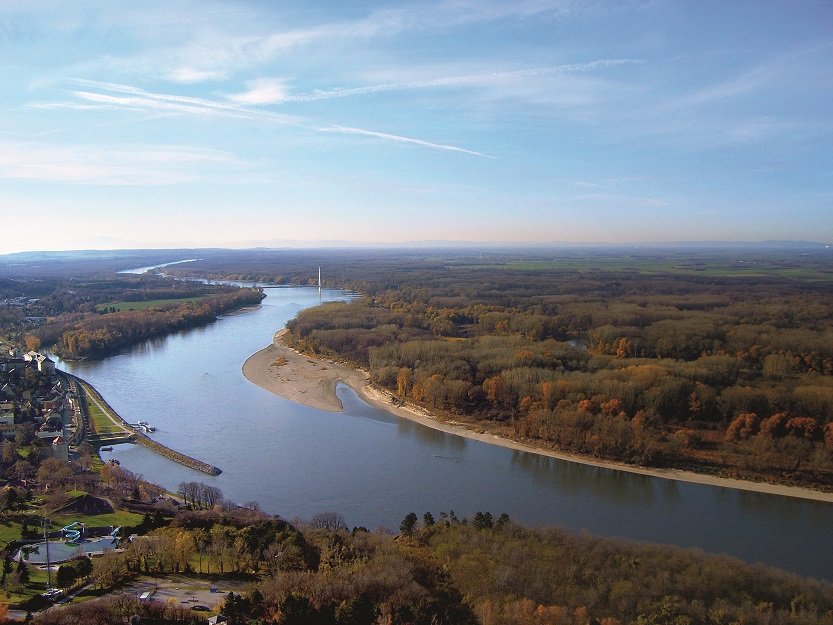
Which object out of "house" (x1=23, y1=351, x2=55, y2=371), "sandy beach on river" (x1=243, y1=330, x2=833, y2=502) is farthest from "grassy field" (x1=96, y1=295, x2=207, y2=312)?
"sandy beach on river" (x1=243, y1=330, x2=833, y2=502)

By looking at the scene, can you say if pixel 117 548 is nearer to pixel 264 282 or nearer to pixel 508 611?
pixel 508 611

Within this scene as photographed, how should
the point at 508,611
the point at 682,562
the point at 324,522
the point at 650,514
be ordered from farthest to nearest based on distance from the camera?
the point at 650,514 < the point at 324,522 < the point at 682,562 < the point at 508,611

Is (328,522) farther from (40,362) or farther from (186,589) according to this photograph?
(40,362)

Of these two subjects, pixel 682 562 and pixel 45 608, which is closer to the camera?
pixel 45 608

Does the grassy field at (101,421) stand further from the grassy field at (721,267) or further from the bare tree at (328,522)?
the grassy field at (721,267)

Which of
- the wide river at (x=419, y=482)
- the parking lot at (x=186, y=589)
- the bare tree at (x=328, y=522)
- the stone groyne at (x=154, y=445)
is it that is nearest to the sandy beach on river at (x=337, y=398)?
→ the wide river at (x=419, y=482)

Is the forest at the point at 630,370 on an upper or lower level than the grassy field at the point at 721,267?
lower

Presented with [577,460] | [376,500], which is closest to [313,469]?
[376,500]

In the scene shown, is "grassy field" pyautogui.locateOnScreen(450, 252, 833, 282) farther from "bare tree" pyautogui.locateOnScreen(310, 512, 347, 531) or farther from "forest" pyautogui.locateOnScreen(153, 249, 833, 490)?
"bare tree" pyautogui.locateOnScreen(310, 512, 347, 531)
